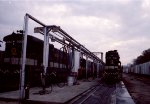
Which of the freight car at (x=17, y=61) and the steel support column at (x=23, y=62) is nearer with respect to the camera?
the steel support column at (x=23, y=62)

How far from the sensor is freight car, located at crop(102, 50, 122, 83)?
103 ft

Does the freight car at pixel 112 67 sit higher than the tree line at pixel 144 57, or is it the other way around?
the tree line at pixel 144 57

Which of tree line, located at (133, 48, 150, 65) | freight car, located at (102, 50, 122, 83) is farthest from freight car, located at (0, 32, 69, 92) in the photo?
tree line, located at (133, 48, 150, 65)

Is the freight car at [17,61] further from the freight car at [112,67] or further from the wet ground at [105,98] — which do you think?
the freight car at [112,67]

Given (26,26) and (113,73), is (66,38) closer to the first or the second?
(26,26)

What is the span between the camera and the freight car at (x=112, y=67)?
31531mm

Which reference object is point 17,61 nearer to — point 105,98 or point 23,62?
point 23,62

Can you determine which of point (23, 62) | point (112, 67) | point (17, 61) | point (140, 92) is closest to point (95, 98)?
point (23, 62)

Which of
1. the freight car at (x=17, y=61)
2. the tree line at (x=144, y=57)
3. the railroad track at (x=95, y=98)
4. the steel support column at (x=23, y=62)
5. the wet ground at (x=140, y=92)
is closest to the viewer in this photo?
the steel support column at (x=23, y=62)

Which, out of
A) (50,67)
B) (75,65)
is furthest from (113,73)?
(50,67)

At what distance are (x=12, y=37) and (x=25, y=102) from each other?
22.7 ft

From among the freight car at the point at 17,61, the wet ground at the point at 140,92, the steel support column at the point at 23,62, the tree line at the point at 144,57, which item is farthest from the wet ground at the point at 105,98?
the tree line at the point at 144,57

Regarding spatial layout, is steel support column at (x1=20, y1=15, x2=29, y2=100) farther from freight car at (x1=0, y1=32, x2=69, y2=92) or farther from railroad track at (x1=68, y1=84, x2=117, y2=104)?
railroad track at (x1=68, y1=84, x2=117, y2=104)

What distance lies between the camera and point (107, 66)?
1276 inches
